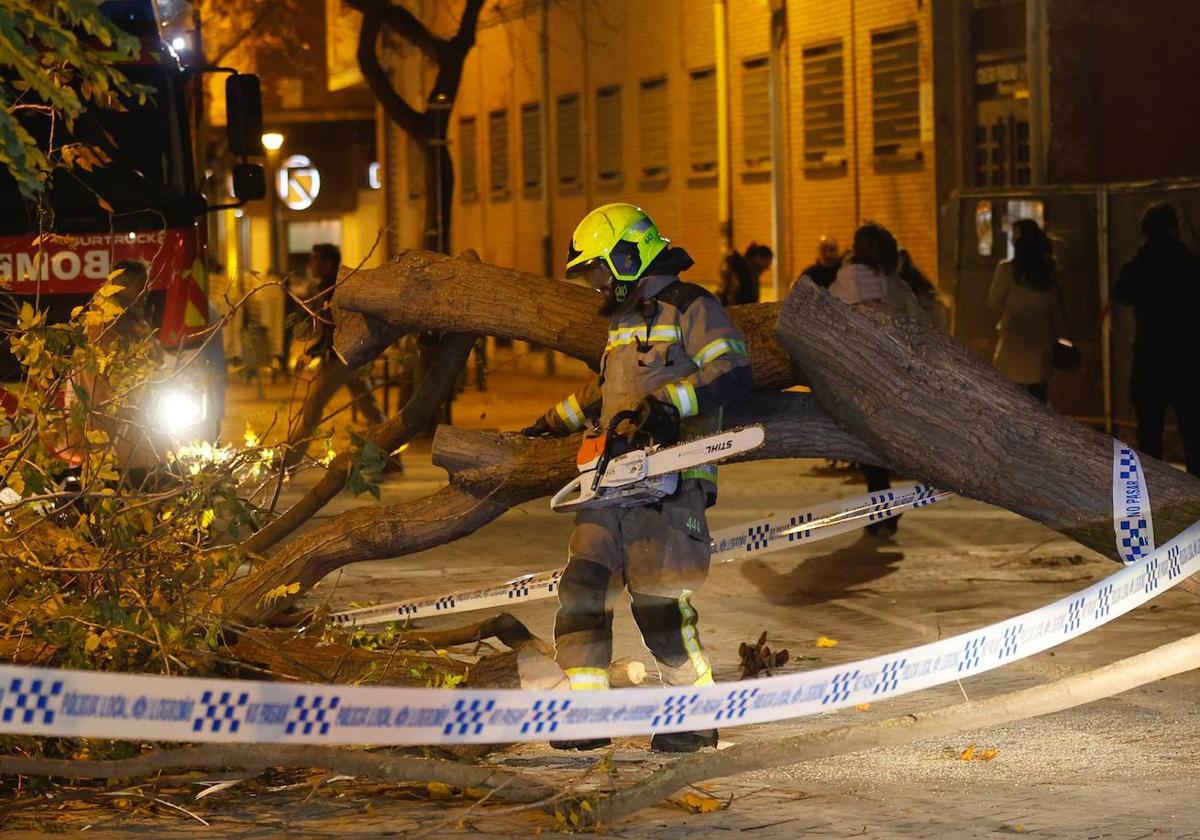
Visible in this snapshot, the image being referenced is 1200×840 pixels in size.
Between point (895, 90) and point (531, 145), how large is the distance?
11392 mm

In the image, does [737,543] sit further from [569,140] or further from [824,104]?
[569,140]

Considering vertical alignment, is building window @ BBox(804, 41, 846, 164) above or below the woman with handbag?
above

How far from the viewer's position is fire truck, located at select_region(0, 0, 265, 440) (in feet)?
38.0

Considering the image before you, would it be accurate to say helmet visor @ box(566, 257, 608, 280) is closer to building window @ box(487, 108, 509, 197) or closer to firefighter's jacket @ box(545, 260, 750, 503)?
firefighter's jacket @ box(545, 260, 750, 503)

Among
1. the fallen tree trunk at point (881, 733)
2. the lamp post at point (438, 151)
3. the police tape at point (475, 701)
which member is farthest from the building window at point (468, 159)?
the fallen tree trunk at point (881, 733)

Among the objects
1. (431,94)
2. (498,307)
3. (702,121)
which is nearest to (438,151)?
(431,94)

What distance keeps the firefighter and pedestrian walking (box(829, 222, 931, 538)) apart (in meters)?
5.11

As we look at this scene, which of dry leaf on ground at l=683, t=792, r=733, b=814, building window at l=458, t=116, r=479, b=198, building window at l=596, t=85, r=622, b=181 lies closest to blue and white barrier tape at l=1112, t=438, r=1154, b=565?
dry leaf on ground at l=683, t=792, r=733, b=814

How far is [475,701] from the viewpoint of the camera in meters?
5.31

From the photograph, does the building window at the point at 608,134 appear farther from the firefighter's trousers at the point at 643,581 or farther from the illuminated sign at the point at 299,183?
the firefighter's trousers at the point at 643,581

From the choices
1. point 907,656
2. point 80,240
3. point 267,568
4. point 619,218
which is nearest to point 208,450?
point 267,568

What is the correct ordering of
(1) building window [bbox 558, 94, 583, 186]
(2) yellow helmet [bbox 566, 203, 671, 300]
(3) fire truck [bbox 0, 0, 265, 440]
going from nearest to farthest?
(2) yellow helmet [bbox 566, 203, 671, 300], (3) fire truck [bbox 0, 0, 265, 440], (1) building window [bbox 558, 94, 583, 186]

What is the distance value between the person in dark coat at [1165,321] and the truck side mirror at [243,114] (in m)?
5.37

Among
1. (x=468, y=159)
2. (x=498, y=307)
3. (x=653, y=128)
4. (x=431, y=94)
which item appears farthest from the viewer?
(x=468, y=159)
